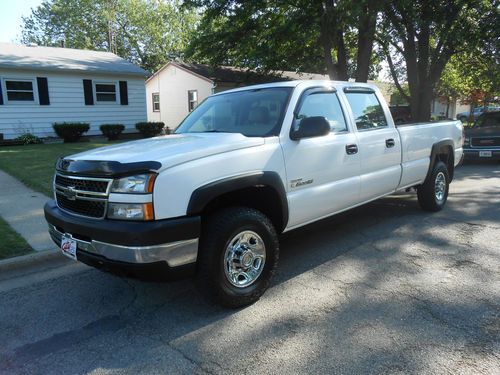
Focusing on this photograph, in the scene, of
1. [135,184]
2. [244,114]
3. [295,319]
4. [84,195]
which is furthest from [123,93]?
[295,319]

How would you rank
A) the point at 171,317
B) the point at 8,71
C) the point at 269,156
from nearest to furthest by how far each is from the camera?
the point at 171,317
the point at 269,156
the point at 8,71

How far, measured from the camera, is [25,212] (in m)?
6.42

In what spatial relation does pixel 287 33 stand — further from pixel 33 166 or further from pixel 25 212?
pixel 25 212

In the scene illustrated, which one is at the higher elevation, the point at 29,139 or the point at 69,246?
the point at 29,139

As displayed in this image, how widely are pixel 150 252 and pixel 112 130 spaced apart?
52.9 feet

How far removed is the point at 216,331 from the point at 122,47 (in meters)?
47.2

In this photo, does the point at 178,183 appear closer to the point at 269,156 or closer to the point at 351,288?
the point at 269,156

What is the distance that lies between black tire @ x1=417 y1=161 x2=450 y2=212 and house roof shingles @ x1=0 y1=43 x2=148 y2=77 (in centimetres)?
1582

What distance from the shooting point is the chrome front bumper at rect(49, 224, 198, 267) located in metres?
2.95

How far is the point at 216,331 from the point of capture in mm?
3219

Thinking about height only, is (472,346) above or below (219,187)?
below

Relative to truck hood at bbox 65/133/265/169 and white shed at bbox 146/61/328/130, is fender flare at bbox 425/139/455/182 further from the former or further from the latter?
white shed at bbox 146/61/328/130

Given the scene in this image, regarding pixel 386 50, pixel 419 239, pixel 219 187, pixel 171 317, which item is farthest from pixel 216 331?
pixel 386 50

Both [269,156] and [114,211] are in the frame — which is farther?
[269,156]
